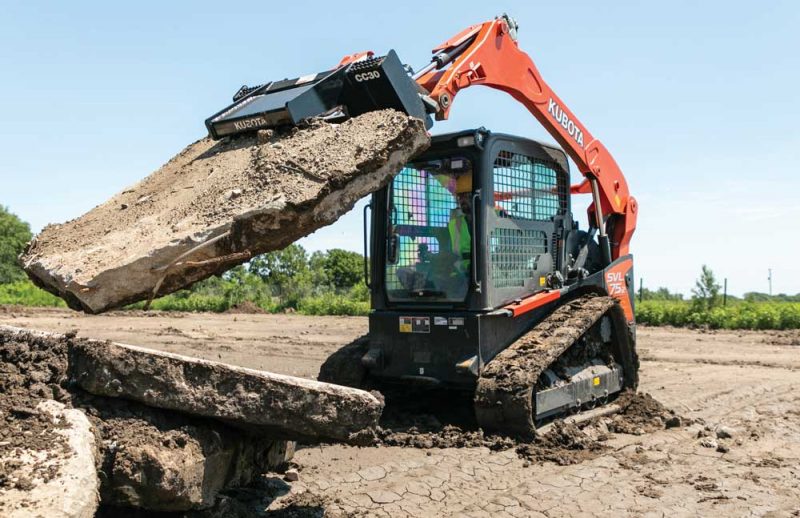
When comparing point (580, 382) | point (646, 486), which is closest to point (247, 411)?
point (646, 486)

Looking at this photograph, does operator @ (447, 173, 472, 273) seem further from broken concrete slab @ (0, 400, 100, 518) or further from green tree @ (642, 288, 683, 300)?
green tree @ (642, 288, 683, 300)

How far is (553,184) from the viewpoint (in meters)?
7.57

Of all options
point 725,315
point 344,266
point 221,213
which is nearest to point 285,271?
point 344,266

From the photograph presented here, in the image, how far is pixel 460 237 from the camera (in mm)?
6609

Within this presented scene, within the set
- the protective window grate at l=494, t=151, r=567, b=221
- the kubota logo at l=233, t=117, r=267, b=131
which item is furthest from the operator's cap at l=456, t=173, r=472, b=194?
the kubota logo at l=233, t=117, r=267, b=131

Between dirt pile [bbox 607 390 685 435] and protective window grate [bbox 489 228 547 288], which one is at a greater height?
protective window grate [bbox 489 228 547 288]

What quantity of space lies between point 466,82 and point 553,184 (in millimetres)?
1740

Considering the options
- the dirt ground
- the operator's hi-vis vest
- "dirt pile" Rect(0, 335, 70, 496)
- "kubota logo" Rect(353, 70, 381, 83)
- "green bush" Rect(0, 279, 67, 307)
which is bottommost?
the dirt ground

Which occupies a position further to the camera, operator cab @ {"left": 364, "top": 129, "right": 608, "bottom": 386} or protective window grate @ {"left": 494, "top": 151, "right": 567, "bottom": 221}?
protective window grate @ {"left": 494, "top": 151, "right": 567, "bottom": 221}

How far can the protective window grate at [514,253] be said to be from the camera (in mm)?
6579

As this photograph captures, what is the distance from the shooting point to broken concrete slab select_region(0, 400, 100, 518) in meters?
2.78

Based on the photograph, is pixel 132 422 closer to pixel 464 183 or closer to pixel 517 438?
pixel 517 438

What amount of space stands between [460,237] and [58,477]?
425 cm

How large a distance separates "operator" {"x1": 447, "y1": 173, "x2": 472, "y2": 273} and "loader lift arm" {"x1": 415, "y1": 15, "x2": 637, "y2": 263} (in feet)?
2.63
